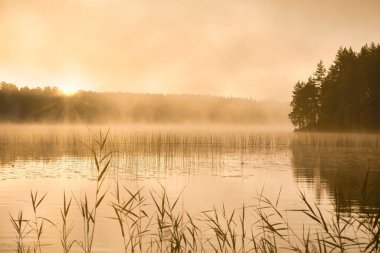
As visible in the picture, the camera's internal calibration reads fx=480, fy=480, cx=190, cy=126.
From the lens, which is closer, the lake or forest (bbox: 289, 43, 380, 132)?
the lake

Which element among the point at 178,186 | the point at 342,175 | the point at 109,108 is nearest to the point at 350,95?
the point at 342,175

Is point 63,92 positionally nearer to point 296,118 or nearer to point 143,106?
point 143,106

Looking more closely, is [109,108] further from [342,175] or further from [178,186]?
[178,186]

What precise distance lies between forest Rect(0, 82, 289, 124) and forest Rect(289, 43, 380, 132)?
284ft

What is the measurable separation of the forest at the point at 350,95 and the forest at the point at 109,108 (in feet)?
284

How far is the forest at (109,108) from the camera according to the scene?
131 m

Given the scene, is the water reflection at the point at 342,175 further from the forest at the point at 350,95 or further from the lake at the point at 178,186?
→ the forest at the point at 350,95

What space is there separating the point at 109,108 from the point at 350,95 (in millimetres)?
110083

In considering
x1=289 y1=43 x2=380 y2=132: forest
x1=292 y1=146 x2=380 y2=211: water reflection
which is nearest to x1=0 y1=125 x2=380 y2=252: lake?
x1=292 y1=146 x2=380 y2=211: water reflection

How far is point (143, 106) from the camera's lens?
6949 inches

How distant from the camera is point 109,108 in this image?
516ft

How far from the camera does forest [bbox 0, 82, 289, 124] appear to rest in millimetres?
130788

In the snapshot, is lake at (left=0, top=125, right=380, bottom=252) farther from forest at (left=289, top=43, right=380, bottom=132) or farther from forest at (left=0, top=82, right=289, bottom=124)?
forest at (left=0, top=82, right=289, bottom=124)

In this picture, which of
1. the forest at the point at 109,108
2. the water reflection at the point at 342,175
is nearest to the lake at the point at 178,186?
the water reflection at the point at 342,175
